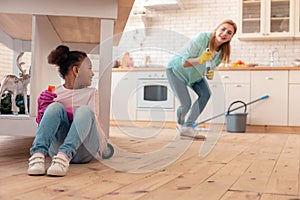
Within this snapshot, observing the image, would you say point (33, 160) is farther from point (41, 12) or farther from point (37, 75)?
point (41, 12)

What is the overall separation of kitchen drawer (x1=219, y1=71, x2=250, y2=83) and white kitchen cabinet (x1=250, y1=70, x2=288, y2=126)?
0.07m

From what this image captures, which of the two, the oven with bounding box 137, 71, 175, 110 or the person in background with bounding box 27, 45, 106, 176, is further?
the oven with bounding box 137, 71, 175, 110

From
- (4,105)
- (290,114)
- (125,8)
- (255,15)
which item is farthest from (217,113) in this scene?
(4,105)

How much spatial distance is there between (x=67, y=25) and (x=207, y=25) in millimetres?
3286

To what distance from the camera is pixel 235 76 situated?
176 inches

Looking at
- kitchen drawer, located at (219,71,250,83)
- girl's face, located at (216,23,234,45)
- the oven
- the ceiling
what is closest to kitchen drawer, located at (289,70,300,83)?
A: kitchen drawer, located at (219,71,250,83)

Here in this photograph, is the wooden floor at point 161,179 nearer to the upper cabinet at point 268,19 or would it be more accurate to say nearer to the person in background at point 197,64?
the person in background at point 197,64

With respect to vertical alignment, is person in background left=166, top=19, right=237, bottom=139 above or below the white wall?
below

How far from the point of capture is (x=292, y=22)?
15.2 ft

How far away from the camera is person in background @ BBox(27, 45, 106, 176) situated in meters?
1.32

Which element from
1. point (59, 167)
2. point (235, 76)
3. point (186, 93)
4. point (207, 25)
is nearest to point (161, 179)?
point (59, 167)

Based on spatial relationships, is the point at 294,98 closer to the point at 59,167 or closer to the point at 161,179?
the point at 161,179

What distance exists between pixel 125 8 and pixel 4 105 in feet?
2.59

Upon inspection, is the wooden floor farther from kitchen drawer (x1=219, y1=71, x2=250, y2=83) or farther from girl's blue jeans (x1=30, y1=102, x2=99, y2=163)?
kitchen drawer (x1=219, y1=71, x2=250, y2=83)
